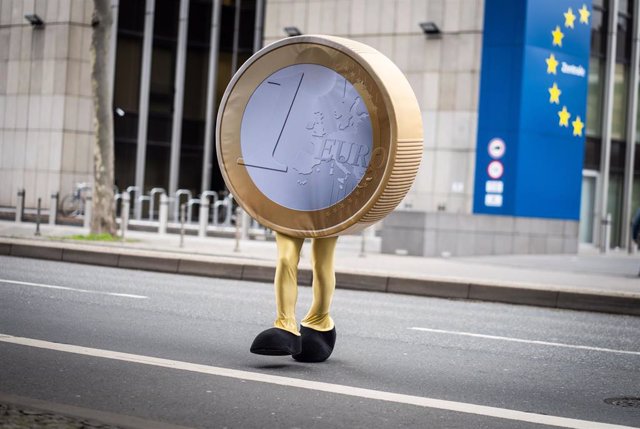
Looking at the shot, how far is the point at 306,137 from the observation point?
622cm

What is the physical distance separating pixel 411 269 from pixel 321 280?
30.4 ft

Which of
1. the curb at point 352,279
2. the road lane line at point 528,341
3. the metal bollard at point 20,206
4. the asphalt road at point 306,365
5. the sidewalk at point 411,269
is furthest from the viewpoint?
the metal bollard at point 20,206

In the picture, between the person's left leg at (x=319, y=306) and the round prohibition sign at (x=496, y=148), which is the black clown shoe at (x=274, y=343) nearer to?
the person's left leg at (x=319, y=306)

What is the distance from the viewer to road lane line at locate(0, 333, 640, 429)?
503cm

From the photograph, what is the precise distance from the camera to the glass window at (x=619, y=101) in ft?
105

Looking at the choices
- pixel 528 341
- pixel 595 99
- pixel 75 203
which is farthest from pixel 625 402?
pixel 595 99

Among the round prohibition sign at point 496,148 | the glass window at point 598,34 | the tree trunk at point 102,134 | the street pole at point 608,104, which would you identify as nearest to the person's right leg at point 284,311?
the tree trunk at point 102,134

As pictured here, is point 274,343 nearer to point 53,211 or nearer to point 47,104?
point 53,211

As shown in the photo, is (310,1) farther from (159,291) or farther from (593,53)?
(159,291)

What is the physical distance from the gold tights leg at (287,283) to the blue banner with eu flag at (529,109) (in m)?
18.6

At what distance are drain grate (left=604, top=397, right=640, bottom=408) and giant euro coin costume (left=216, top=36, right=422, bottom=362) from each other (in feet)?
5.44

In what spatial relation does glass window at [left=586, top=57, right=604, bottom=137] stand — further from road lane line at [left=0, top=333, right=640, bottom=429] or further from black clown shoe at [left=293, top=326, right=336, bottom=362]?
road lane line at [left=0, top=333, right=640, bottom=429]

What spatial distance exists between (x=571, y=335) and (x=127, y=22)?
2855 cm

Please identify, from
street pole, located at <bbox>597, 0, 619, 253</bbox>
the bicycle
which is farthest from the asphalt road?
street pole, located at <bbox>597, 0, 619, 253</bbox>
